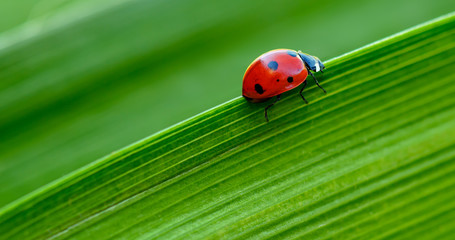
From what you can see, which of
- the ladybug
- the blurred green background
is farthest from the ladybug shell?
the blurred green background

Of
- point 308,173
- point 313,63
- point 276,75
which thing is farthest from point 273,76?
point 308,173

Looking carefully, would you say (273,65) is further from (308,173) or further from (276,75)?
(308,173)

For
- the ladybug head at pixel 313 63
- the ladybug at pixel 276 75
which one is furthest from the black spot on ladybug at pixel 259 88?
the ladybug head at pixel 313 63

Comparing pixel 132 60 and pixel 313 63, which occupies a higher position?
pixel 132 60

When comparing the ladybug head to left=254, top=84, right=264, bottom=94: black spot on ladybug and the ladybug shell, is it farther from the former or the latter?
left=254, top=84, right=264, bottom=94: black spot on ladybug

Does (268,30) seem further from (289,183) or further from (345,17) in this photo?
(289,183)

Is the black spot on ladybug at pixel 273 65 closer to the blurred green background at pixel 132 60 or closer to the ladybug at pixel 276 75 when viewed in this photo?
the ladybug at pixel 276 75

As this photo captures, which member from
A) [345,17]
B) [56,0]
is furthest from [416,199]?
[56,0]
